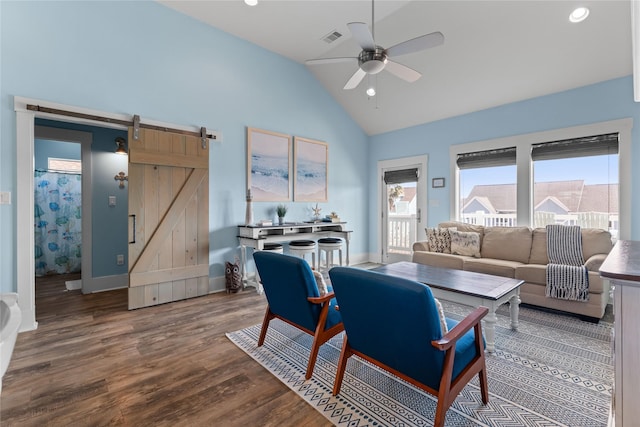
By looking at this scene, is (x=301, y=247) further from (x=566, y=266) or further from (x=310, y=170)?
(x=566, y=266)

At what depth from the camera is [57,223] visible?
505 cm

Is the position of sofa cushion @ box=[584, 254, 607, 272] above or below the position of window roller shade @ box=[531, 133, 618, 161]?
below

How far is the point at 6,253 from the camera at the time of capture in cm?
275

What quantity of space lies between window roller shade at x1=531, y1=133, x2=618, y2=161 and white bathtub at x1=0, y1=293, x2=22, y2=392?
5319 mm

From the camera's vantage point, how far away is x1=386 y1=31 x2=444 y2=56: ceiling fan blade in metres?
2.28

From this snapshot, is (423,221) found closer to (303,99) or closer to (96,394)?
(303,99)

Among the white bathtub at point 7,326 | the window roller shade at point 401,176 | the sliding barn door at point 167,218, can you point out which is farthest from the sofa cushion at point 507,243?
the white bathtub at point 7,326

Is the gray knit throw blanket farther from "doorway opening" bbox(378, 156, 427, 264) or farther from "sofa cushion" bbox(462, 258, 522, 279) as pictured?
"doorway opening" bbox(378, 156, 427, 264)

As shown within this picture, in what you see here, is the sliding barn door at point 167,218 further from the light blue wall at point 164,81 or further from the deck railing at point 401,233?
the deck railing at point 401,233

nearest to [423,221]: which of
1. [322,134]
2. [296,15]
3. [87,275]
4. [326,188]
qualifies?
[326,188]

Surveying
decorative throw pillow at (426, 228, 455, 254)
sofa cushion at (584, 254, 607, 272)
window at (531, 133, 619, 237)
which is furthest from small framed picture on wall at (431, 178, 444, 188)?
sofa cushion at (584, 254, 607, 272)

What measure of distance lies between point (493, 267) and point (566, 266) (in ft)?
2.23

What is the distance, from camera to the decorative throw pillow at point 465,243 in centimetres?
410

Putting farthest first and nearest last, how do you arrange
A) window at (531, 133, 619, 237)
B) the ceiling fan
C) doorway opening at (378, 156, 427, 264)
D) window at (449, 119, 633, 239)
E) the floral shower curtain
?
doorway opening at (378, 156, 427, 264)
the floral shower curtain
window at (531, 133, 619, 237)
window at (449, 119, 633, 239)
the ceiling fan
